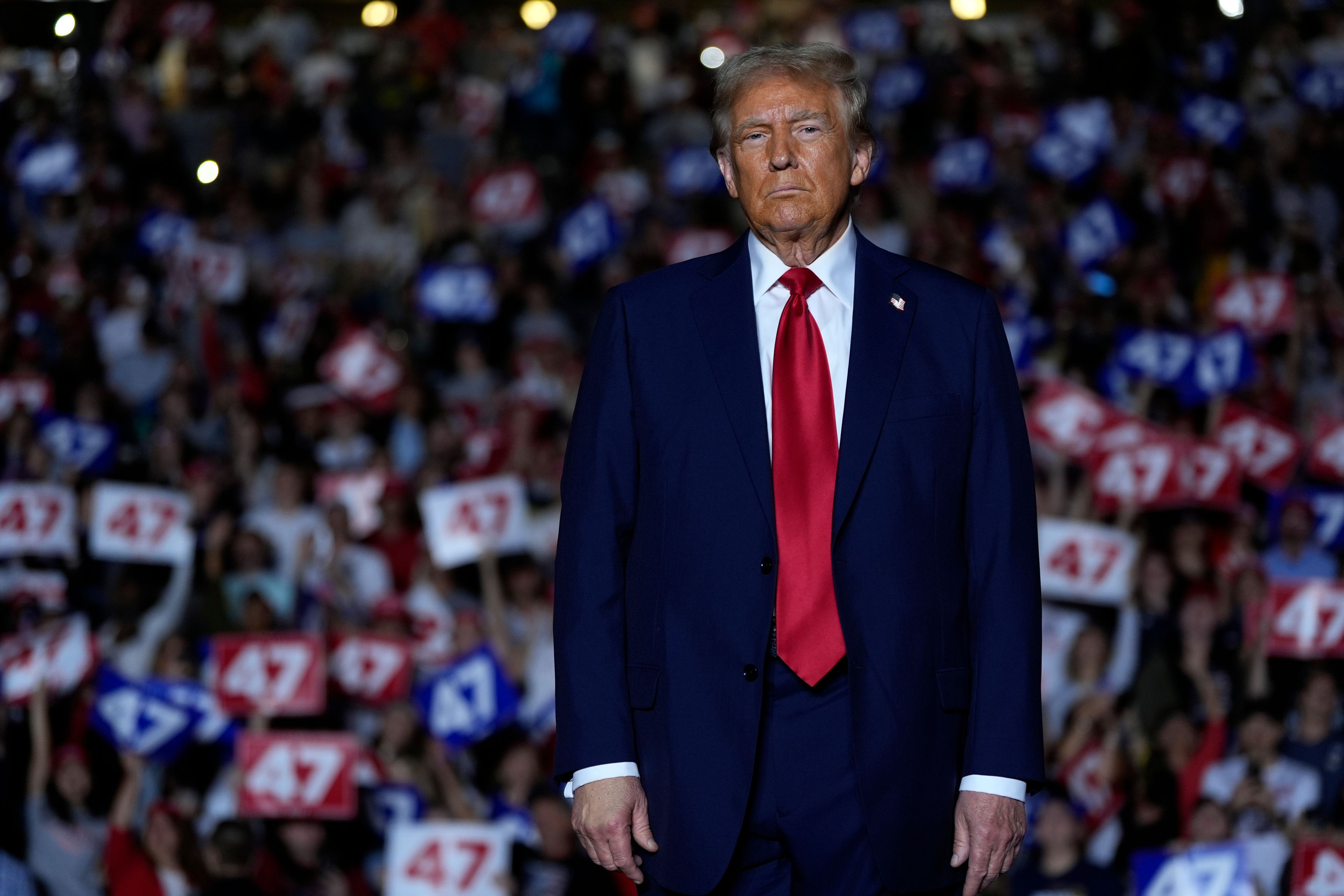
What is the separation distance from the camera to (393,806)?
632cm

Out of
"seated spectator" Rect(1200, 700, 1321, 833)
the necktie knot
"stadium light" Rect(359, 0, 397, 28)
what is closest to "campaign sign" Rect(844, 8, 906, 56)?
"stadium light" Rect(359, 0, 397, 28)

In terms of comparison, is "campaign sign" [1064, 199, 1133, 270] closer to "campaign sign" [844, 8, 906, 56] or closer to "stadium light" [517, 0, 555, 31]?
"campaign sign" [844, 8, 906, 56]

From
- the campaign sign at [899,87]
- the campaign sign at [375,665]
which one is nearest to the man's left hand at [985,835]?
the campaign sign at [375,665]

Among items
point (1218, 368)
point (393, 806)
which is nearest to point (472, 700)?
point (393, 806)

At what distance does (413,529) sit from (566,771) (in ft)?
18.0

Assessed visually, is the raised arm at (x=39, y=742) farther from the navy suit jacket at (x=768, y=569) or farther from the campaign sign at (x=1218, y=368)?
the campaign sign at (x=1218, y=368)

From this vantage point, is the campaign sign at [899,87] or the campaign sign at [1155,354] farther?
the campaign sign at [899,87]

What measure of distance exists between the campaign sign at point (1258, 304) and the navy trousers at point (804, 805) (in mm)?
6915

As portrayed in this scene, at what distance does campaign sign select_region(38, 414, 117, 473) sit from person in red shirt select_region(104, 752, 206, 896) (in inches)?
99.3

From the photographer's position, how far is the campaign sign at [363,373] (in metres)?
8.55

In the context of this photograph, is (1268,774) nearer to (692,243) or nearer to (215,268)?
(692,243)

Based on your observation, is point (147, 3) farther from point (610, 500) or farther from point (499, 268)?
point (610, 500)

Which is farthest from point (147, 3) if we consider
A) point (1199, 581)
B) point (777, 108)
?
point (777, 108)

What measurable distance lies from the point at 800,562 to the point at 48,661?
4817 mm
